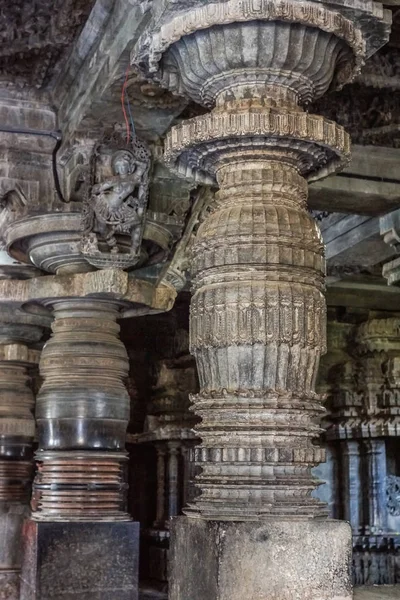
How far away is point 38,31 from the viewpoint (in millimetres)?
5891

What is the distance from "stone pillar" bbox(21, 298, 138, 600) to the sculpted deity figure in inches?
34.0

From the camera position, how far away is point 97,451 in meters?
6.80

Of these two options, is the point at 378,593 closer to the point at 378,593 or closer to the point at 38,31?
the point at 378,593

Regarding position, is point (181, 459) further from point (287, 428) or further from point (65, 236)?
point (287, 428)

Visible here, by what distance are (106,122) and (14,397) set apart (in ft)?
12.8

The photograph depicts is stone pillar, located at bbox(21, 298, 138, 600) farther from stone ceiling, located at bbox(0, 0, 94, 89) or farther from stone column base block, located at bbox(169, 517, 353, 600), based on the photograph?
stone column base block, located at bbox(169, 517, 353, 600)

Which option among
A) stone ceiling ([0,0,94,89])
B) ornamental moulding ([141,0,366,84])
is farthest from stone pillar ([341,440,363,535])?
ornamental moulding ([141,0,366,84])

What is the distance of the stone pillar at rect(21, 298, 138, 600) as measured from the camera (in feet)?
21.4

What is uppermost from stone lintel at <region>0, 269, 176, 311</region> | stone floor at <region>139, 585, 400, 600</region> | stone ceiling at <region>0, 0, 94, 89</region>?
stone ceiling at <region>0, 0, 94, 89</region>

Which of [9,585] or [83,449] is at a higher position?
[83,449]

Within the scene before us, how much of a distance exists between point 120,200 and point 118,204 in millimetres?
33

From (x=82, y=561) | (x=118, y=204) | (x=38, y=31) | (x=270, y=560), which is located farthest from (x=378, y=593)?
(x=38, y=31)

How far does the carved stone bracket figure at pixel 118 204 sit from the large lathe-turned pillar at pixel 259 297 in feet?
7.50

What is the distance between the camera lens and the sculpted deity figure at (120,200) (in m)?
6.14
